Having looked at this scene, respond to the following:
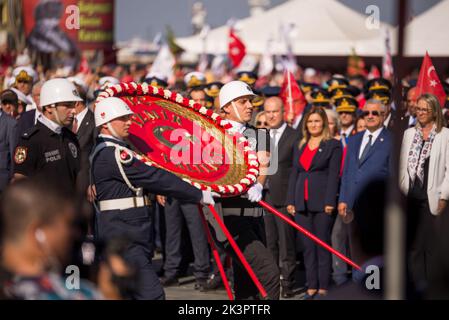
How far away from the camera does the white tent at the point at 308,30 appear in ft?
134

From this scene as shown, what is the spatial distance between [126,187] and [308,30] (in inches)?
1381

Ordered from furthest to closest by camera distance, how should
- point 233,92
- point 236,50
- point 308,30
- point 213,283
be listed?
point 308,30 < point 236,50 < point 213,283 < point 233,92

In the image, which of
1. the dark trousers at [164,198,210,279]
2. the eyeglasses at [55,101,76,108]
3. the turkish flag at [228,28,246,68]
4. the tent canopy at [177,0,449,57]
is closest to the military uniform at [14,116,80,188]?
the eyeglasses at [55,101,76,108]

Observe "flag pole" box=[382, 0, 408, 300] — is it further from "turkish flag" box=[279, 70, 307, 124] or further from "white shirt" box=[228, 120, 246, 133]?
"turkish flag" box=[279, 70, 307, 124]

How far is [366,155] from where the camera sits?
11266mm

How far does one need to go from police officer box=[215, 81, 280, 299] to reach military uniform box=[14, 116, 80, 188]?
1.33 meters

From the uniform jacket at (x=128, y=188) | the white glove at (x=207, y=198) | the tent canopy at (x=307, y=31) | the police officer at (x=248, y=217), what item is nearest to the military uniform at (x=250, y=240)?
the police officer at (x=248, y=217)

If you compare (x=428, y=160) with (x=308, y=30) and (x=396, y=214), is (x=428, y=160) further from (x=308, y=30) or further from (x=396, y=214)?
(x=308, y=30)

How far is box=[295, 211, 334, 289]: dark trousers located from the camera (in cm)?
1159

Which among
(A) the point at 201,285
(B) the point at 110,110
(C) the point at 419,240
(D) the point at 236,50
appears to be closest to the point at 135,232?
(B) the point at 110,110

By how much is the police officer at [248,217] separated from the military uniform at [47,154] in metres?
1.33

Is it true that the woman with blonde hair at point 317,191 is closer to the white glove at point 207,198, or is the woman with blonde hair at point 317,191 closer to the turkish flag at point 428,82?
the turkish flag at point 428,82
